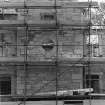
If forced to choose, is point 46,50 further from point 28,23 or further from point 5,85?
point 5,85

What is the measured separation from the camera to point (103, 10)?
875 inches

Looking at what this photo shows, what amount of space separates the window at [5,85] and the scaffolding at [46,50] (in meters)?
0.06

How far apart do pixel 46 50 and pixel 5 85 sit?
2267 millimetres

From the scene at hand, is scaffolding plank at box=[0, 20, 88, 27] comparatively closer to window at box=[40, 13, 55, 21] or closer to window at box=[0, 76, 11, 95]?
window at box=[40, 13, 55, 21]

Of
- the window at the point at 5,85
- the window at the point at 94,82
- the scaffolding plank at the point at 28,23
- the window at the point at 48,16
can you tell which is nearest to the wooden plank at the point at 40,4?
the scaffolding plank at the point at 28,23

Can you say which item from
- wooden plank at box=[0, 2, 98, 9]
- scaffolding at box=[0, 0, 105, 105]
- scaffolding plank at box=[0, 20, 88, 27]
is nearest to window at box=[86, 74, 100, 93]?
scaffolding at box=[0, 0, 105, 105]

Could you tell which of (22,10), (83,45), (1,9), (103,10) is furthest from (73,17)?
(103,10)

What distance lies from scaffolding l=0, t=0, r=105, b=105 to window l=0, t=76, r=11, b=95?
0.06 metres

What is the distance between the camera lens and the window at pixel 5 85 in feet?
44.1

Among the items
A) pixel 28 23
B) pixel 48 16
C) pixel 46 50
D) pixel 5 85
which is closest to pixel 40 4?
pixel 28 23

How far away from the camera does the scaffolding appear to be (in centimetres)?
1237

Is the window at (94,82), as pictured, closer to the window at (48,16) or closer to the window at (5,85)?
the window at (48,16)

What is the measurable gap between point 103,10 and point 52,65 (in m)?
10.7

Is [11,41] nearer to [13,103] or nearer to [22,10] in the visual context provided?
[22,10]
